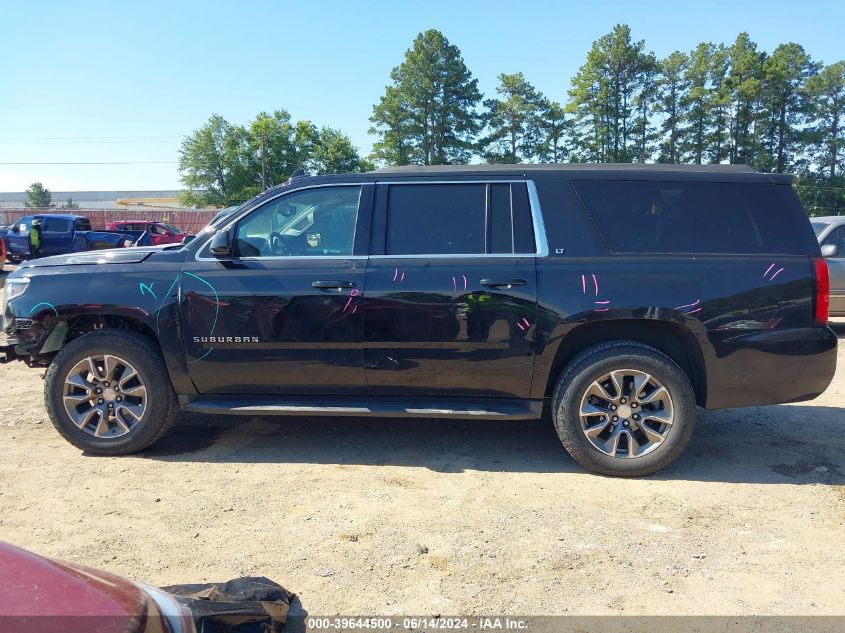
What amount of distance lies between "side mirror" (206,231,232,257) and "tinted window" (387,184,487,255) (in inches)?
43.6

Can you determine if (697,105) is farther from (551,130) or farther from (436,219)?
(436,219)

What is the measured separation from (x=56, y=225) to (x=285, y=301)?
70.9ft

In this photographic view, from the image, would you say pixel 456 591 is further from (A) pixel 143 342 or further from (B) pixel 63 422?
(B) pixel 63 422

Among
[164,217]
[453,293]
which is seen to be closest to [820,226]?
[453,293]

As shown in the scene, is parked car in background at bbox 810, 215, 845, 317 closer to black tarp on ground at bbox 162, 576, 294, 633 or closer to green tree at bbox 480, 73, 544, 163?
black tarp on ground at bbox 162, 576, 294, 633

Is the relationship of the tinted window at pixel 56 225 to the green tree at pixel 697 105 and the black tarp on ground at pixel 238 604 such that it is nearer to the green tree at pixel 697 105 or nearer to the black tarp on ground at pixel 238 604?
the black tarp on ground at pixel 238 604

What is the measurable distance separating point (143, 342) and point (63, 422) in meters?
0.79

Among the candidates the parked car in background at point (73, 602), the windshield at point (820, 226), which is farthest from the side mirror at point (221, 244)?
the windshield at point (820, 226)

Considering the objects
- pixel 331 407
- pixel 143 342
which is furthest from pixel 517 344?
pixel 143 342

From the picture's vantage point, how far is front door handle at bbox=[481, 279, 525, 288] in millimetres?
4262

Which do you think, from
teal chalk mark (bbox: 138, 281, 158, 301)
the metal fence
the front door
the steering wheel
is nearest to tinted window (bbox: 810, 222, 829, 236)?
the front door

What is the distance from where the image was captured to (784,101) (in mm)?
53469

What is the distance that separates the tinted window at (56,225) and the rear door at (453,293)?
21.6 m

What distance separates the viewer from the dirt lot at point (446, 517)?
3004 millimetres
